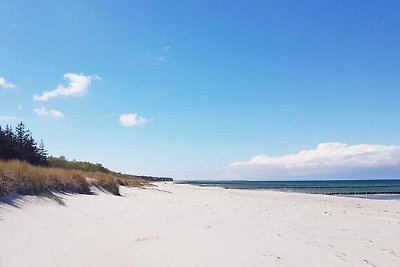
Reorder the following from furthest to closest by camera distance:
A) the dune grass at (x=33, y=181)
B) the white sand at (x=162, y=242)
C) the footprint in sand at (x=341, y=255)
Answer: the dune grass at (x=33, y=181) < the footprint in sand at (x=341, y=255) < the white sand at (x=162, y=242)

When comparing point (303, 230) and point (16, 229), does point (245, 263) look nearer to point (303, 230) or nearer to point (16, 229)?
point (16, 229)

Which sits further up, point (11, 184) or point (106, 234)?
point (11, 184)

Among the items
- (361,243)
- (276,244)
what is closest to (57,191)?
(276,244)

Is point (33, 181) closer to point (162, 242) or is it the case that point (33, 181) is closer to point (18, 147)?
point (162, 242)

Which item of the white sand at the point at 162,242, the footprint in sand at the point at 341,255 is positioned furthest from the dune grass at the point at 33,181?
the footprint in sand at the point at 341,255

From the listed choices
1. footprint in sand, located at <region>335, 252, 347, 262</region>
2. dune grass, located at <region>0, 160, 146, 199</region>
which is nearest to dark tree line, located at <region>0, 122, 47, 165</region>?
dune grass, located at <region>0, 160, 146, 199</region>

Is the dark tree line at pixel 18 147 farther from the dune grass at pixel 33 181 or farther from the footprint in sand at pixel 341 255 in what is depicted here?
the footprint in sand at pixel 341 255

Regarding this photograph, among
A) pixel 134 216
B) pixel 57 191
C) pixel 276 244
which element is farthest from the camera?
pixel 57 191

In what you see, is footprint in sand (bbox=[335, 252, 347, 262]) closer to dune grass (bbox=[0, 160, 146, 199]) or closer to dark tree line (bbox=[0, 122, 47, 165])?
dune grass (bbox=[0, 160, 146, 199])

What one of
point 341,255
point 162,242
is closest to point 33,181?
point 162,242

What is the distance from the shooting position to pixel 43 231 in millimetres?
7527

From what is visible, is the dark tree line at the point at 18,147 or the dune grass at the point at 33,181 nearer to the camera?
the dune grass at the point at 33,181

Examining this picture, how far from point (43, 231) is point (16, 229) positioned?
0.49 meters

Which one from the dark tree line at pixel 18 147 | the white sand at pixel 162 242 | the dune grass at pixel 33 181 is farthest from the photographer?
the dark tree line at pixel 18 147
